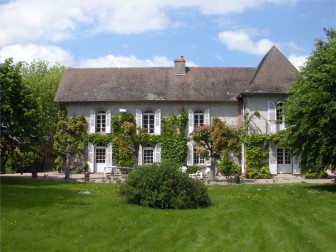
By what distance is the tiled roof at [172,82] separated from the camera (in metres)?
29.3

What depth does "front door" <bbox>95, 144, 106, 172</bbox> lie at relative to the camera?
30.7 m

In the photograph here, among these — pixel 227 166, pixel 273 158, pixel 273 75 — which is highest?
pixel 273 75

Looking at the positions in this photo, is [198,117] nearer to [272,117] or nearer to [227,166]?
[227,166]

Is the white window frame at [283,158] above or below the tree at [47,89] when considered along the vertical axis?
below

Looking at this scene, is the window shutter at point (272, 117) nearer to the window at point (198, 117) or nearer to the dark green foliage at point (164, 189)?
the window at point (198, 117)

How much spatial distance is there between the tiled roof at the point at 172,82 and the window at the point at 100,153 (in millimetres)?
3319

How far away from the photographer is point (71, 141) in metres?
25.4

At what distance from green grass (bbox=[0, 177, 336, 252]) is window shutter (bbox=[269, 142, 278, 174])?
498 inches

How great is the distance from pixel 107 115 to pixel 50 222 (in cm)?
2045

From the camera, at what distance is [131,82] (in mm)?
31891

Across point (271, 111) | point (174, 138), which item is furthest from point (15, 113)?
point (271, 111)

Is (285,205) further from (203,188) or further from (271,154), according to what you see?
(271,154)

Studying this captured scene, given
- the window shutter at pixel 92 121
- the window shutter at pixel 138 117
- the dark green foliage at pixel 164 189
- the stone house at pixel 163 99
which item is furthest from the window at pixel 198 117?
the dark green foliage at pixel 164 189

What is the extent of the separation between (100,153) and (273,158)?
12028mm
